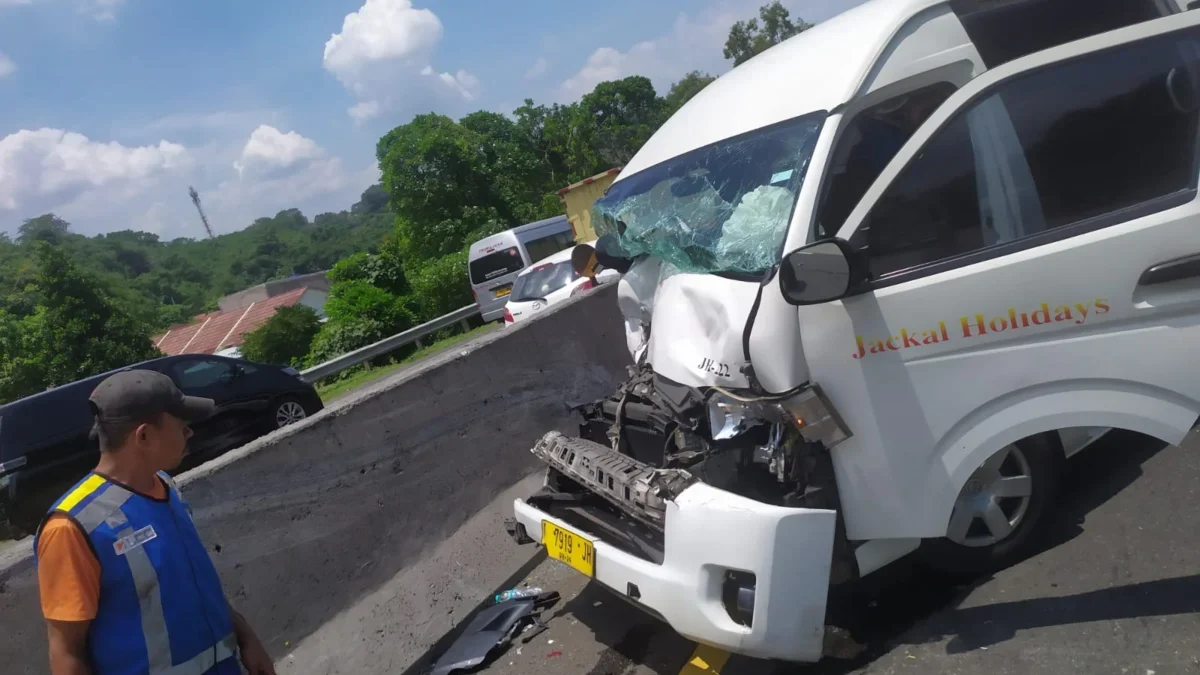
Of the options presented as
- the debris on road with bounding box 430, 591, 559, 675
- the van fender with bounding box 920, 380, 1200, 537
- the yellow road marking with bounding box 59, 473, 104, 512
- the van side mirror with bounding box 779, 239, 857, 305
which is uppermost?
the yellow road marking with bounding box 59, 473, 104, 512

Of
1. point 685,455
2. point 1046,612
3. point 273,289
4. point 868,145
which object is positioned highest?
point 273,289

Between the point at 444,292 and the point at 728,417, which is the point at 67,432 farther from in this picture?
the point at 444,292

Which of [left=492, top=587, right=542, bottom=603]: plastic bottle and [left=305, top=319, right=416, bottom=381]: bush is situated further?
[left=305, top=319, right=416, bottom=381]: bush

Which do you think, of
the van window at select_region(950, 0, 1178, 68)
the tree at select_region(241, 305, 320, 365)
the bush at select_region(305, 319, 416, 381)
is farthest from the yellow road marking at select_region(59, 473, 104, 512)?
the tree at select_region(241, 305, 320, 365)

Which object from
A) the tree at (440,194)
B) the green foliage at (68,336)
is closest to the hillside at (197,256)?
the tree at (440,194)

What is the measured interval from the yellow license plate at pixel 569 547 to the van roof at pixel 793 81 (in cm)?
203

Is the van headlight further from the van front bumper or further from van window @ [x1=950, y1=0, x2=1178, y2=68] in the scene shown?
van window @ [x1=950, y1=0, x2=1178, y2=68]

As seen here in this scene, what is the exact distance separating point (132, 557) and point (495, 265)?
18.7m

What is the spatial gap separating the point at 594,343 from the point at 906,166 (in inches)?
133

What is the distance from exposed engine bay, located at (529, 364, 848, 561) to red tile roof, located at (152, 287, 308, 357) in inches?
1896

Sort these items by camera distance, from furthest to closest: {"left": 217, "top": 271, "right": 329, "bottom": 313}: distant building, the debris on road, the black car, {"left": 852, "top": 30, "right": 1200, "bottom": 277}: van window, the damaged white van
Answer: {"left": 217, "top": 271, "right": 329, "bottom": 313}: distant building → the black car → the debris on road → {"left": 852, "top": 30, "right": 1200, "bottom": 277}: van window → the damaged white van

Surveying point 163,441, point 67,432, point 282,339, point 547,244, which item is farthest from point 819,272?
point 282,339

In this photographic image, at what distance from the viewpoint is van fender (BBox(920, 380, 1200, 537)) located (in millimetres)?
3078

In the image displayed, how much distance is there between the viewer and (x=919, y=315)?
10.5 feet
